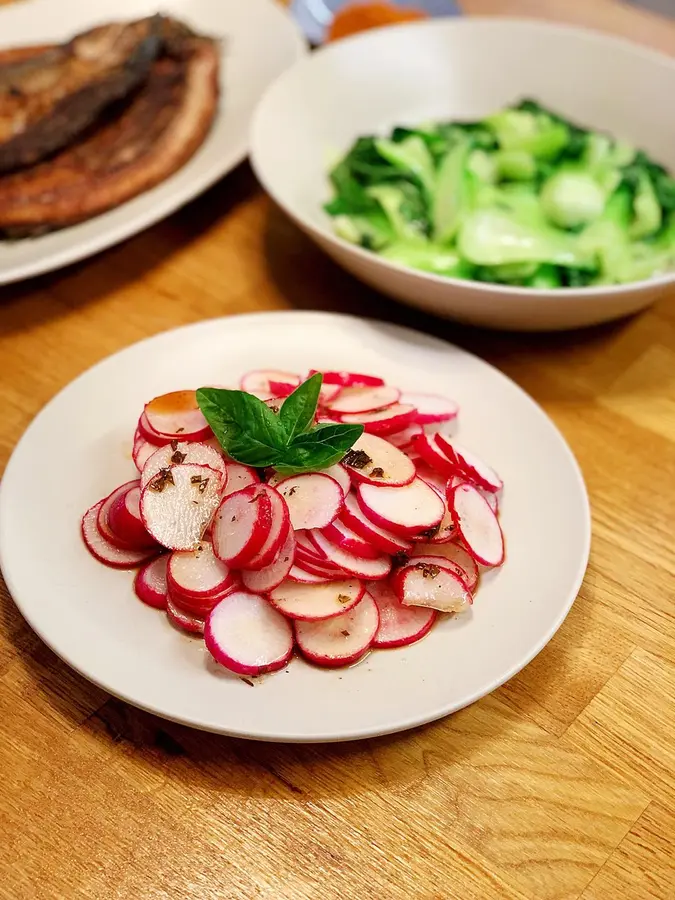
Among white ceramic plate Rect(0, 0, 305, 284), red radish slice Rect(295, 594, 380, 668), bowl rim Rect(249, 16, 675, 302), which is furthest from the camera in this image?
white ceramic plate Rect(0, 0, 305, 284)

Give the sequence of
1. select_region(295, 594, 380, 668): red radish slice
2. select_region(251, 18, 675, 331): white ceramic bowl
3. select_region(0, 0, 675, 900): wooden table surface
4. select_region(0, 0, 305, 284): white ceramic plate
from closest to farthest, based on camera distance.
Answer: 1. select_region(0, 0, 675, 900): wooden table surface
2. select_region(295, 594, 380, 668): red radish slice
3. select_region(0, 0, 305, 284): white ceramic plate
4. select_region(251, 18, 675, 331): white ceramic bowl

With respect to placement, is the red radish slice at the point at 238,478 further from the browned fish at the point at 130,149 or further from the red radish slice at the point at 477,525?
the browned fish at the point at 130,149

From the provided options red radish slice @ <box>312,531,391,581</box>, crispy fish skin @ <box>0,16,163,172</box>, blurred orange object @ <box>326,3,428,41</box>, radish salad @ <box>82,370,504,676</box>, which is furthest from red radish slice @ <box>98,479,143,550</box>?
blurred orange object @ <box>326,3,428,41</box>

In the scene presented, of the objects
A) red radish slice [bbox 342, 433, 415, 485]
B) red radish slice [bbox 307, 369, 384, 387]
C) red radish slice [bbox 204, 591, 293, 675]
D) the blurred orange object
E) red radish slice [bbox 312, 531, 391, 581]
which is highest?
the blurred orange object

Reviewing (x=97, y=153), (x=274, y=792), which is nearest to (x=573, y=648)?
(x=274, y=792)

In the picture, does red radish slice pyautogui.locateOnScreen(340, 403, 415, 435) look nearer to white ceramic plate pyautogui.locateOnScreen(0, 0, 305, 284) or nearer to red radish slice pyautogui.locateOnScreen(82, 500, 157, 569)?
red radish slice pyautogui.locateOnScreen(82, 500, 157, 569)

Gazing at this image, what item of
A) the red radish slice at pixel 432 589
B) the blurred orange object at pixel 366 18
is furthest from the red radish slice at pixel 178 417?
the blurred orange object at pixel 366 18
